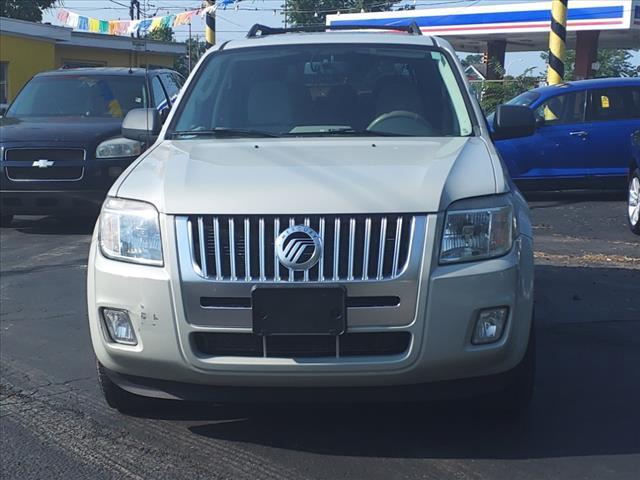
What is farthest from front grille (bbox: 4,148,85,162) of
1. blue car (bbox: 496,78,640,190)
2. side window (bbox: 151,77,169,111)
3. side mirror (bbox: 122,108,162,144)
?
blue car (bbox: 496,78,640,190)

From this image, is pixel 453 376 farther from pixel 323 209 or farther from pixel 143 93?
pixel 143 93

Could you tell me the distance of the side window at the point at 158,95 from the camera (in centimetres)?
1160

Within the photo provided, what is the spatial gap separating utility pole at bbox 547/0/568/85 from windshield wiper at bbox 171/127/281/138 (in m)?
10.8

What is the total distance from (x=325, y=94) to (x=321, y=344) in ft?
6.48

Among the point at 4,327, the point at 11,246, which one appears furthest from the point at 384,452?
the point at 11,246

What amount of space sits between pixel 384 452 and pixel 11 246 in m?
6.65

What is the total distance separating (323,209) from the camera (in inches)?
149

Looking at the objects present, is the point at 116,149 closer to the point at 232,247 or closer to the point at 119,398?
the point at 119,398

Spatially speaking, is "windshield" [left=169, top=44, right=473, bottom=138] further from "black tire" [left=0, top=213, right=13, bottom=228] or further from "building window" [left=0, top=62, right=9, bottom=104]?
"building window" [left=0, top=62, right=9, bottom=104]

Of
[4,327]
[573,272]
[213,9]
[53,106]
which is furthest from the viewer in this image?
[213,9]

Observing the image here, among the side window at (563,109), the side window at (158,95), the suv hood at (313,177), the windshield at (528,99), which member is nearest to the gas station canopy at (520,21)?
the windshield at (528,99)

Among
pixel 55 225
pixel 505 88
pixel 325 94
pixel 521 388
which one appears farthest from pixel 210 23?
pixel 521 388

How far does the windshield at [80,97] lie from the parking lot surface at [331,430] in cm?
547

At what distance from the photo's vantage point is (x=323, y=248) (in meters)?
3.75
